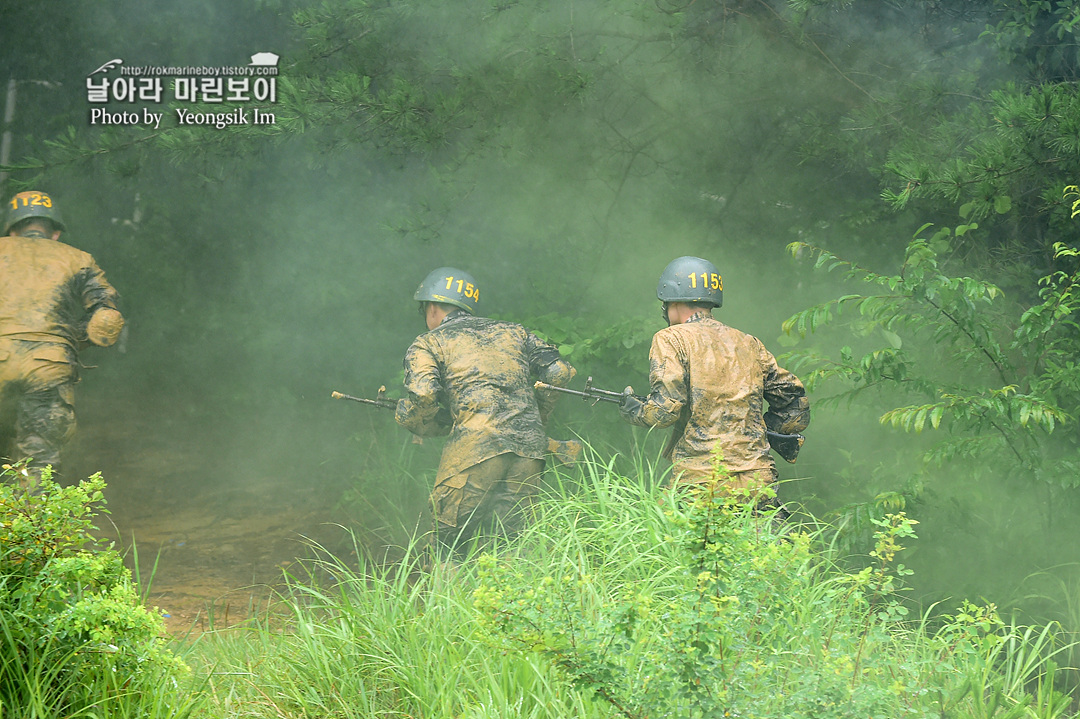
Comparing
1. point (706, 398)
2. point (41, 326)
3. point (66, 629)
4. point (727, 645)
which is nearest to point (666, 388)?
point (706, 398)

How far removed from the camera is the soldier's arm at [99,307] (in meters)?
6.19

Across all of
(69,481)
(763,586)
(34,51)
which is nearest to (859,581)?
(763,586)

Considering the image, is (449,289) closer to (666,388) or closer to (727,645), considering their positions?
(666,388)

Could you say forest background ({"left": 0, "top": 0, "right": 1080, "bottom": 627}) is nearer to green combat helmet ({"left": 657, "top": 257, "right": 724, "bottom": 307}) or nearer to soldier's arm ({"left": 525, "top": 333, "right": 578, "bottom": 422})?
green combat helmet ({"left": 657, "top": 257, "right": 724, "bottom": 307})

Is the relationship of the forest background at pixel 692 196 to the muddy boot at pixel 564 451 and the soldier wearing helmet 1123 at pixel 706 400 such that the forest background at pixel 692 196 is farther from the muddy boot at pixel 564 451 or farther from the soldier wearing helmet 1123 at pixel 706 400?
the muddy boot at pixel 564 451

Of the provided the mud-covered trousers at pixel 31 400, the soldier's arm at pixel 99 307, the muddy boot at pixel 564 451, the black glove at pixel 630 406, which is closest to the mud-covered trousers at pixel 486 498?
the muddy boot at pixel 564 451

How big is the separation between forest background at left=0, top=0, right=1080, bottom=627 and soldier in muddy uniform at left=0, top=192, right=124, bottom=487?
2.15 feet

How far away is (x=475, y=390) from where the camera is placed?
5297mm

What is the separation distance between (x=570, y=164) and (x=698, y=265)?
283 cm

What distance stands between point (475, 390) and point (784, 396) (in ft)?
5.74

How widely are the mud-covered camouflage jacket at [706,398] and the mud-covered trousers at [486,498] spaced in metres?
0.89

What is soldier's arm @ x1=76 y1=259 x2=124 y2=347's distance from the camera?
6.19 m

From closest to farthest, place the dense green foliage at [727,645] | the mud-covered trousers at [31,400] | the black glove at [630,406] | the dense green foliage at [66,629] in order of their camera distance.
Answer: the dense green foliage at [727,645] → the dense green foliage at [66,629] → the black glove at [630,406] → the mud-covered trousers at [31,400]

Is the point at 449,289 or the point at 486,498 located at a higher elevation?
the point at 449,289
